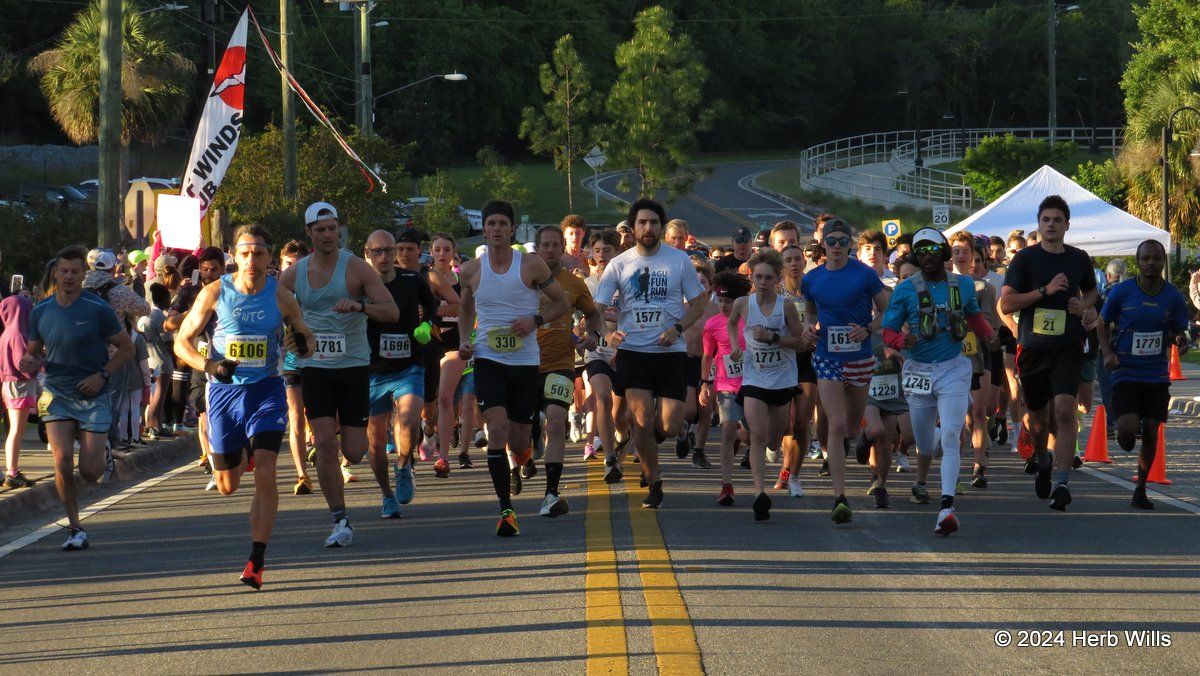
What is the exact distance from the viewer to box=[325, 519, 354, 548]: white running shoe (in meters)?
10.2

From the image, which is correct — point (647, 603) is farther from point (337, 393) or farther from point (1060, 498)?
point (1060, 498)

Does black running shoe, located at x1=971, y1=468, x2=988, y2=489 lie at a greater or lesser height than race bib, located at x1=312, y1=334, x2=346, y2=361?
lesser

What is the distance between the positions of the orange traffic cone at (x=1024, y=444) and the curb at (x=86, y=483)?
26.4 feet

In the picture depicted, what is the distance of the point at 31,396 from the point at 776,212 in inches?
2021

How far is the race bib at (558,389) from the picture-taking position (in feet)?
38.7

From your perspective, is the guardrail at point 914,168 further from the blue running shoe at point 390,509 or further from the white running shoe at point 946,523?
the white running shoe at point 946,523

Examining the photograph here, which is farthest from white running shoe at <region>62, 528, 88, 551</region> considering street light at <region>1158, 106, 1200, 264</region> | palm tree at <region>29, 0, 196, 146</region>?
palm tree at <region>29, 0, 196, 146</region>

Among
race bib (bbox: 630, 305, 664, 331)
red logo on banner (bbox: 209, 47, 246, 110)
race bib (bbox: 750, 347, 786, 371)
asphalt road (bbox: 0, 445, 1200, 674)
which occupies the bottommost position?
asphalt road (bbox: 0, 445, 1200, 674)

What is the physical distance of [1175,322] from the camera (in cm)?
1216

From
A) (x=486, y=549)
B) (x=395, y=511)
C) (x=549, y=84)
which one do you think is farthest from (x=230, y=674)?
(x=549, y=84)

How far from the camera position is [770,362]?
444 inches

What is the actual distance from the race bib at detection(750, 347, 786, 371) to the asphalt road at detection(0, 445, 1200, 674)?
1024 mm

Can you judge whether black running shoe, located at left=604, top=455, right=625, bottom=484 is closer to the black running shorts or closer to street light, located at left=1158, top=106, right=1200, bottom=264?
the black running shorts

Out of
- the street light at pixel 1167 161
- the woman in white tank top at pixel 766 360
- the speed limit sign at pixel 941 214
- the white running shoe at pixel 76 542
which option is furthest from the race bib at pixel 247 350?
the speed limit sign at pixel 941 214
